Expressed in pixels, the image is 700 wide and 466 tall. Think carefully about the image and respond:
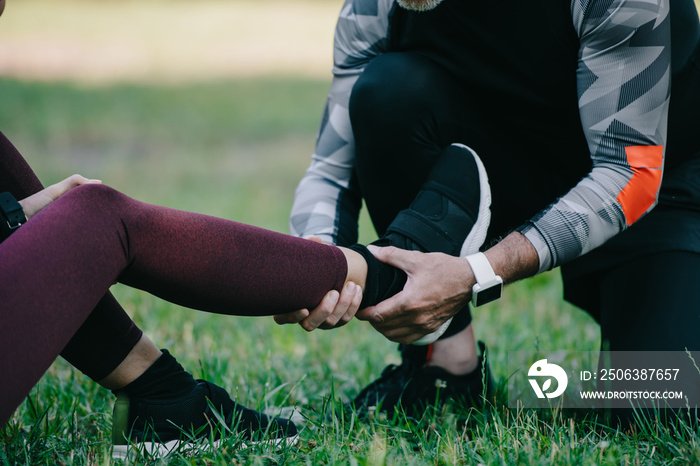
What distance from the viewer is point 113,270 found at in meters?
1.29

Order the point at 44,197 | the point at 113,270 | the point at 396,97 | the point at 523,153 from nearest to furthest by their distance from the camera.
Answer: the point at 113,270
the point at 44,197
the point at 396,97
the point at 523,153

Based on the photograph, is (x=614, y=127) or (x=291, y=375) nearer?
(x=614, y=127)

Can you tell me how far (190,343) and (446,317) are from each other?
1.24 meters

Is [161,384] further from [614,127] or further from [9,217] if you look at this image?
[614,127]

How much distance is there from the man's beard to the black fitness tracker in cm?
105

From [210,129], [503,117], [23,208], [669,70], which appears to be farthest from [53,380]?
[210,129]

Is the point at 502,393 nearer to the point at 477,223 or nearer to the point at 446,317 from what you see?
the point at 446,317

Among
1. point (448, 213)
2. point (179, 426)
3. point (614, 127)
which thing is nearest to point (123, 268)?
point (179, 426)

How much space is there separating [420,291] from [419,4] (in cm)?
75

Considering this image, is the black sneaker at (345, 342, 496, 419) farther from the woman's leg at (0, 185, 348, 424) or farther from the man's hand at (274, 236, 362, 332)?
the woman's leg at (0, 185, 348, 424)

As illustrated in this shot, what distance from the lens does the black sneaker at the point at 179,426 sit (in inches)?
61.0

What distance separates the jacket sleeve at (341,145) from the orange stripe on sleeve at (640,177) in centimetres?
75

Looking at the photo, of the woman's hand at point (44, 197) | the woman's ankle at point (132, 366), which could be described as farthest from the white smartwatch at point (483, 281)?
the woman's hand at point (44, 197)

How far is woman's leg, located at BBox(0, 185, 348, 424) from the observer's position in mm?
1165
